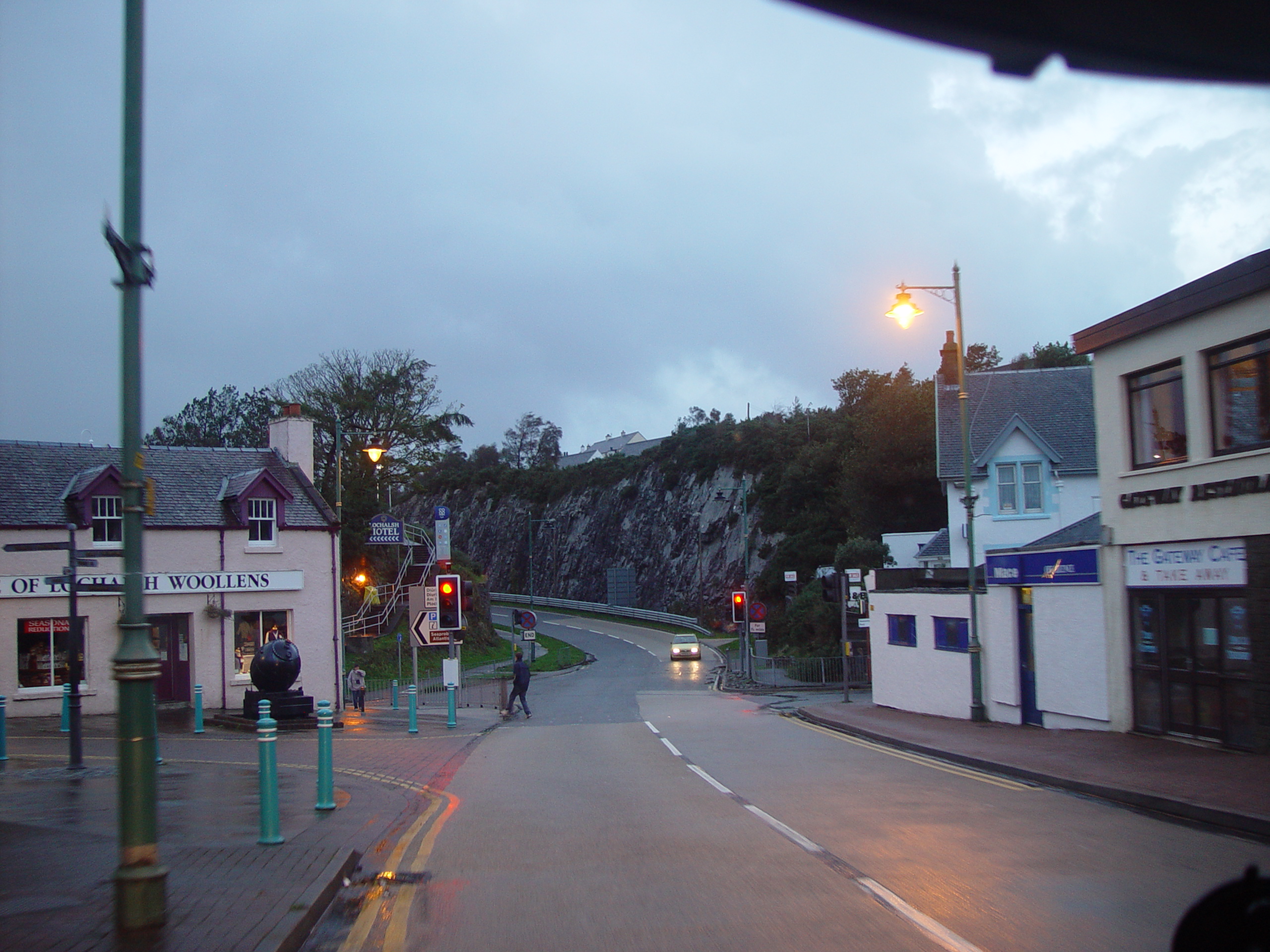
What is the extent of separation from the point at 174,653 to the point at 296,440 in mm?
7687

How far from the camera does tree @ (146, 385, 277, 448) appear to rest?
71000 mm

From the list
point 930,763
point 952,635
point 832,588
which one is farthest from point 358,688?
point 930,763

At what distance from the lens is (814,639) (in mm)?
50562

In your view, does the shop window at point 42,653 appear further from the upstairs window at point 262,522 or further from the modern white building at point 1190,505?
the modern white building at point 1190,505

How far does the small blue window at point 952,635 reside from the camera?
22.3 metres

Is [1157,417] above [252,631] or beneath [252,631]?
above

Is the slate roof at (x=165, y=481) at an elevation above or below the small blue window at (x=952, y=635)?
above

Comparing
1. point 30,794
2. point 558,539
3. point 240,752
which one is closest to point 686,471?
point 558,539

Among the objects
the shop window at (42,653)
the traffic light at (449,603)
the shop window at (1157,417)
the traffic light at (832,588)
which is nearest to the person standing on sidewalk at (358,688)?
the shop window at (42,653)

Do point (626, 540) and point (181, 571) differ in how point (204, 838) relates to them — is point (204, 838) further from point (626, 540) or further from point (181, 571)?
point (626, 540)

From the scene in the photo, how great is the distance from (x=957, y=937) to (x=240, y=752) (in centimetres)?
1487

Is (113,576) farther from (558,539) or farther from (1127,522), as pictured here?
(558,539)

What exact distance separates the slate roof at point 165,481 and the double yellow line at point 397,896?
18.8 meters

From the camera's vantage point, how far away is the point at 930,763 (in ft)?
50.0
